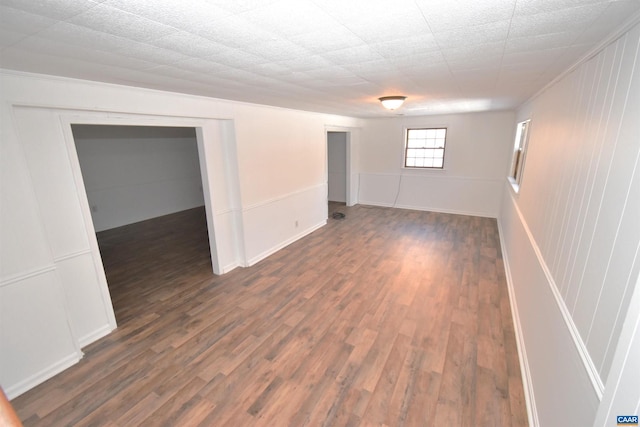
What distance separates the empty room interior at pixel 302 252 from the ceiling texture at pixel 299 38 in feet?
0.06

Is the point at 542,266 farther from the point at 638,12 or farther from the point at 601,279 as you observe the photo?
the point at 638,12

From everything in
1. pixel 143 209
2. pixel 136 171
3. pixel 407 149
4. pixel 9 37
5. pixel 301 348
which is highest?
pixel 9 37

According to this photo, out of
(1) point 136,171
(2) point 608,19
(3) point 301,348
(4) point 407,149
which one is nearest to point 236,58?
(2) point 608,19

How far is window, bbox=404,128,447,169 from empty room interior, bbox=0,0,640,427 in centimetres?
216

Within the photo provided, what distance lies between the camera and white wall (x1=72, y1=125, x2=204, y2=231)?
5893mm

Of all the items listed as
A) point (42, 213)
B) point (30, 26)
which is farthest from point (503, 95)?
point (42, 213)

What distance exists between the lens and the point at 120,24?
1.33 m

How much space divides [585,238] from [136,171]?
7799 mm

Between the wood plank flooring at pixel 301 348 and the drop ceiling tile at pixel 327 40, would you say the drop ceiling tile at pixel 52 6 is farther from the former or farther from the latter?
the wood plank flooring at pixel 301 348

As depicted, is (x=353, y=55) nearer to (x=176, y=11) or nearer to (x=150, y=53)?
(x=176, y=11)

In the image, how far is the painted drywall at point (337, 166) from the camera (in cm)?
806

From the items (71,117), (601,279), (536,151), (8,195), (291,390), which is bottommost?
(291,390)

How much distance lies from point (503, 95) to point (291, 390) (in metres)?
4.30

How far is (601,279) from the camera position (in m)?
1.24
